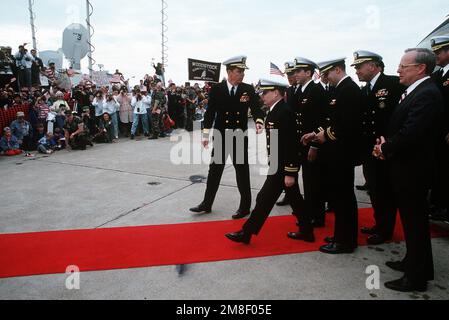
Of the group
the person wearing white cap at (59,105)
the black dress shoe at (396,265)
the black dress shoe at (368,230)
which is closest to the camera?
the black dress shoe at (396,265)

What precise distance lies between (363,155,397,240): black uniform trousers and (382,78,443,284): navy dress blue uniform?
0.91 meters

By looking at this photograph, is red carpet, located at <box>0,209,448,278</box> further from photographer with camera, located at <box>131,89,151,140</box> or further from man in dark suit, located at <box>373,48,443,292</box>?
photographer with camera, located at <box>131,89,151,140</box>

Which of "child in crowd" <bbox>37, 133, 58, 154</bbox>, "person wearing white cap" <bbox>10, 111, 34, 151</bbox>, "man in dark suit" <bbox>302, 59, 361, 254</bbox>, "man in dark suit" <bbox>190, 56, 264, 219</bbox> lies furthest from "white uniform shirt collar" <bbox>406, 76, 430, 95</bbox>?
"person wearing white cap" <bbox>10, 111, 34, 151</bbox>

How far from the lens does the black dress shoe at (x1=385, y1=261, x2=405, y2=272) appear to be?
9.85ft

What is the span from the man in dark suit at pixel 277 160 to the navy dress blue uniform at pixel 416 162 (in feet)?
2.84

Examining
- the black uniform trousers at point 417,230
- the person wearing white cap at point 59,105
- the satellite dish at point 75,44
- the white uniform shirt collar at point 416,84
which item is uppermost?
the satellite dish at point 75,44

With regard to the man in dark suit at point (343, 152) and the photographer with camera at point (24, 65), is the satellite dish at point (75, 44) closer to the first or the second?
the photographer with camera at point (24, 65)

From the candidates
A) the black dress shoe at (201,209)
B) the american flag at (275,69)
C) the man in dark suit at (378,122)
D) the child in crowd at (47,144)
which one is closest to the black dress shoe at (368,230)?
the man in dark suit at (378,122)

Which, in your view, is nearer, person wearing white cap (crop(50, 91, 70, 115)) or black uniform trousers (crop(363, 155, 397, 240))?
black uniform trousers (crop(363, 155, 397, 240))

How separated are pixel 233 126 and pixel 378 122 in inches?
70.3

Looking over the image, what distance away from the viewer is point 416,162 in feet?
8.64

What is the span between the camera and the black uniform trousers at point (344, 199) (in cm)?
330

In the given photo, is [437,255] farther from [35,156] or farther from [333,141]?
[35,156]

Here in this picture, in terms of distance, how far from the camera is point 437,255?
330cm
